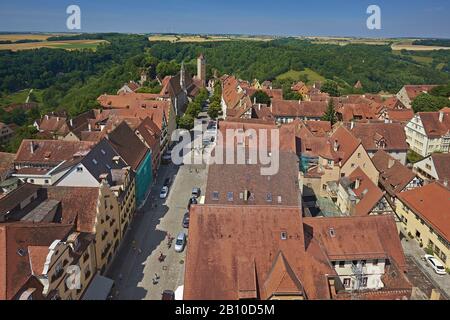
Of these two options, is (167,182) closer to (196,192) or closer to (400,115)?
(196,192)

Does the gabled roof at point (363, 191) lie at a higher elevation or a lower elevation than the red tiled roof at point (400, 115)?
lower

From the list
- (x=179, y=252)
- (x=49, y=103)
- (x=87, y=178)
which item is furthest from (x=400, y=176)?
(x=49, y=103)

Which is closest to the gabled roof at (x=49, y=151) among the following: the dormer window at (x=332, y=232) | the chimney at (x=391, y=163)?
the dormer window at (x=332, y=232)

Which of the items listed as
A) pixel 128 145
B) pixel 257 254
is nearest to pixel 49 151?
pixel 128 145

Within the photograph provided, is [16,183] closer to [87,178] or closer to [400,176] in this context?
[87,178]

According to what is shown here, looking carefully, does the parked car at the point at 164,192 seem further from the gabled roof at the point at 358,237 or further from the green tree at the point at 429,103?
the green tree at the point at 429,103

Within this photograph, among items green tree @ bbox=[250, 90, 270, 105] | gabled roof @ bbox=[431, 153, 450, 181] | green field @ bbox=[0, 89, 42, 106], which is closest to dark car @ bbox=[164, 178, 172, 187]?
gabled roof @ bbox=[431, 153, 450, 181]
